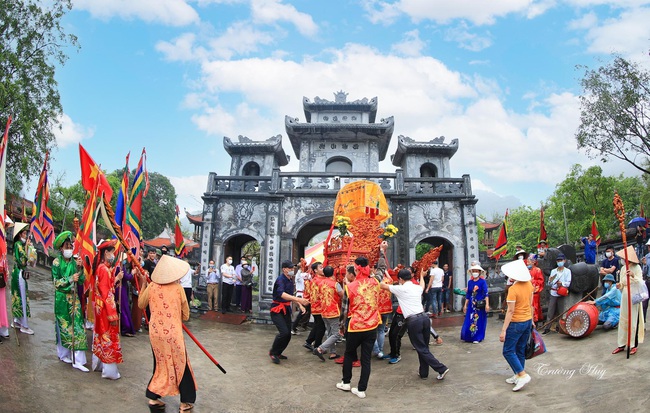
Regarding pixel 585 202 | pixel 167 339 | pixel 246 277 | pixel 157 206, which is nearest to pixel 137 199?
pixel 167 339

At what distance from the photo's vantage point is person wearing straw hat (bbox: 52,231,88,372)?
5887mm

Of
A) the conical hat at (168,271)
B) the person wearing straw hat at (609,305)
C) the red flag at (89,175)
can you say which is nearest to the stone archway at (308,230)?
the person wearing straw hat at (609,305)

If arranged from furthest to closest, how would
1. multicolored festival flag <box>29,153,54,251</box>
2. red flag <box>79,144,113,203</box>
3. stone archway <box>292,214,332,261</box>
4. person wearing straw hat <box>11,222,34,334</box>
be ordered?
stone archway <box>292,214,332,261</box>, multicolored festival flag <box>29,153,54,251</box>, person wearing straw hat <box>11,222,34,334</box>, red flag <box>79,144,113,203</box>

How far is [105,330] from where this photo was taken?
18.9ft

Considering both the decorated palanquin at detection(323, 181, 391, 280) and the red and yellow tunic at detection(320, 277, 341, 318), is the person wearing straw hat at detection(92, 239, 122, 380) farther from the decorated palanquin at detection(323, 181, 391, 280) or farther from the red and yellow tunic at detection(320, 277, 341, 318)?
the decorated palanquin at detection(323, 181, 391, 280)

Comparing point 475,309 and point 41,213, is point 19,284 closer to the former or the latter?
point 41,213

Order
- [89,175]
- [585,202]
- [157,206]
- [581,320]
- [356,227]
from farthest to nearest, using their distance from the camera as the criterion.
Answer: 1. [157,206]
2. [585,202]
3. [356,227]
4. [581,320]
5. [89,175]

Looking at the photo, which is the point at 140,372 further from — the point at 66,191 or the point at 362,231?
the point at 66,191

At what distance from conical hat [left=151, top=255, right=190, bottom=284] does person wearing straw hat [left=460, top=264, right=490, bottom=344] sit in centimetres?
583

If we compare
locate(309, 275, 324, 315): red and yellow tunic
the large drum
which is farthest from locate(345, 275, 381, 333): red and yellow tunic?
the large drum

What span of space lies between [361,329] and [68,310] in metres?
3.90

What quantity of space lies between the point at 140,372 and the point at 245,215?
32.1 ft

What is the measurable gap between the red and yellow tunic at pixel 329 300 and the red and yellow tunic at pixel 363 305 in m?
1.37

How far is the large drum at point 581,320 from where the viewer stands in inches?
306
